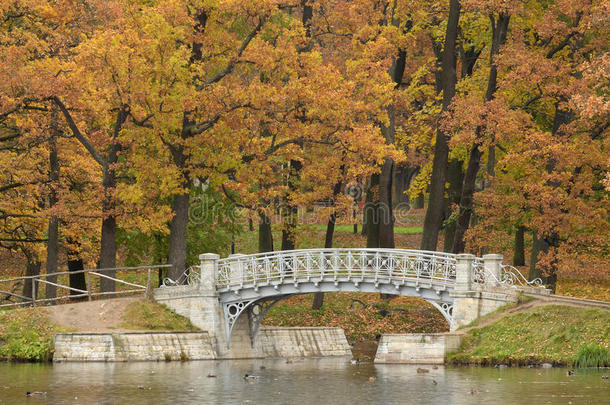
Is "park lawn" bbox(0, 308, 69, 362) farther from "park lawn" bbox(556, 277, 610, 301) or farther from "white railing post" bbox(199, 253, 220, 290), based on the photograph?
"park lawn" bbox(556, 277, 610, 301)

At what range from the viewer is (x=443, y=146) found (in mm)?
37562

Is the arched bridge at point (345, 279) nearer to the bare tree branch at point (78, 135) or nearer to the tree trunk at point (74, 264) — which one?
the tree trunk at point (74, 264)

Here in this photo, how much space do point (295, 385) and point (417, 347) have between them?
513 centimetres

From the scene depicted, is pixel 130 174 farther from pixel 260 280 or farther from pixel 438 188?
pixel 438 188

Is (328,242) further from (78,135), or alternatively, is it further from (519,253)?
(78,135)

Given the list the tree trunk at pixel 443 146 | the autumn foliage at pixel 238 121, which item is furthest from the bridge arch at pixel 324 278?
the tree trunk at pixel 443 146

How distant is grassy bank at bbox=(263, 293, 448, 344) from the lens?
38.9m

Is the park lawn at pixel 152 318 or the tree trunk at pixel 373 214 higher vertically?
the tree trunk at pixel 373 214

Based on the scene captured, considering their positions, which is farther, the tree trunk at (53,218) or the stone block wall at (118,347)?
the tree trunk at (53,218)

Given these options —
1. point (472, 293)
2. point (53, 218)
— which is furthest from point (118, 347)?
point (472, 293)

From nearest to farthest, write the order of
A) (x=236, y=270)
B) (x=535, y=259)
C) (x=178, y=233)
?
(x=236, y=270) → (x=178, y=233) → (x=535, y=259)

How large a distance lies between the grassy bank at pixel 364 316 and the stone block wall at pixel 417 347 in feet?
28.2

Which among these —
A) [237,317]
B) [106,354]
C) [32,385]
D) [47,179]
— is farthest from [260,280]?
[32,385]

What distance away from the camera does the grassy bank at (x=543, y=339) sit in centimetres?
2664
